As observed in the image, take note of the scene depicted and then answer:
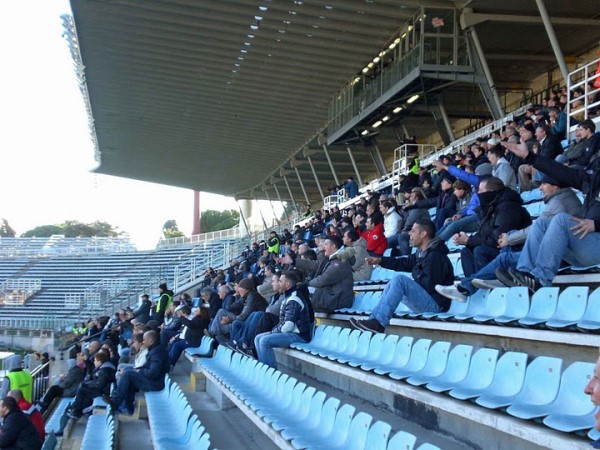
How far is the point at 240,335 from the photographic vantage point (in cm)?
772

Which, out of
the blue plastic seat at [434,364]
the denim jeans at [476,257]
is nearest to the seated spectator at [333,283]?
the denim jeans at [476,257]

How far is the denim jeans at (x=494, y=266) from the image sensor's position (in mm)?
4617

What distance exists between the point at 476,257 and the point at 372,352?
96 cm

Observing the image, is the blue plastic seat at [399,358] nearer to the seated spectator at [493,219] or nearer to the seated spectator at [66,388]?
the seated spectator at [493,219]

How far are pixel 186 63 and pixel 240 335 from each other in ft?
44.9

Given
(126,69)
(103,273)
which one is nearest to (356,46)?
(126,69)

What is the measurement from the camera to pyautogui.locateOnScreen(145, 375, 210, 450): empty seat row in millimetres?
4805

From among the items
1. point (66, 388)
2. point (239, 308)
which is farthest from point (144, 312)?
point (239, 308)

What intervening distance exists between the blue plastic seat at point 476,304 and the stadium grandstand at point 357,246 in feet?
0.10

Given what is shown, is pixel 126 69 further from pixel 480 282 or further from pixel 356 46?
pixel 480 282

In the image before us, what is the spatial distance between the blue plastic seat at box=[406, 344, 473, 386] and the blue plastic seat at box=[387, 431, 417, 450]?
29.0 inches

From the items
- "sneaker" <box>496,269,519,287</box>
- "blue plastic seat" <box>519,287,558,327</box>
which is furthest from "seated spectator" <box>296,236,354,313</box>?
"blue plastic seat" <box>519,287,558,327</box>

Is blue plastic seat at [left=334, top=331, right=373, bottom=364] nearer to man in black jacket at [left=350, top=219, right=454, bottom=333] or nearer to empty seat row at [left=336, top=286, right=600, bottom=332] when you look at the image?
man in black jacket at [left=350, top=219, right=454, bottom=333]

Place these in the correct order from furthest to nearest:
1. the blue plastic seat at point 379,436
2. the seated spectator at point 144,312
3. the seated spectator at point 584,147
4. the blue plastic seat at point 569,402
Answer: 1. the seated spectator at point 144,312
2. the seated spectator at point 584,147
3. the blue plastic seat at point 379,436
4. the blue plastic seat at point 569,402
